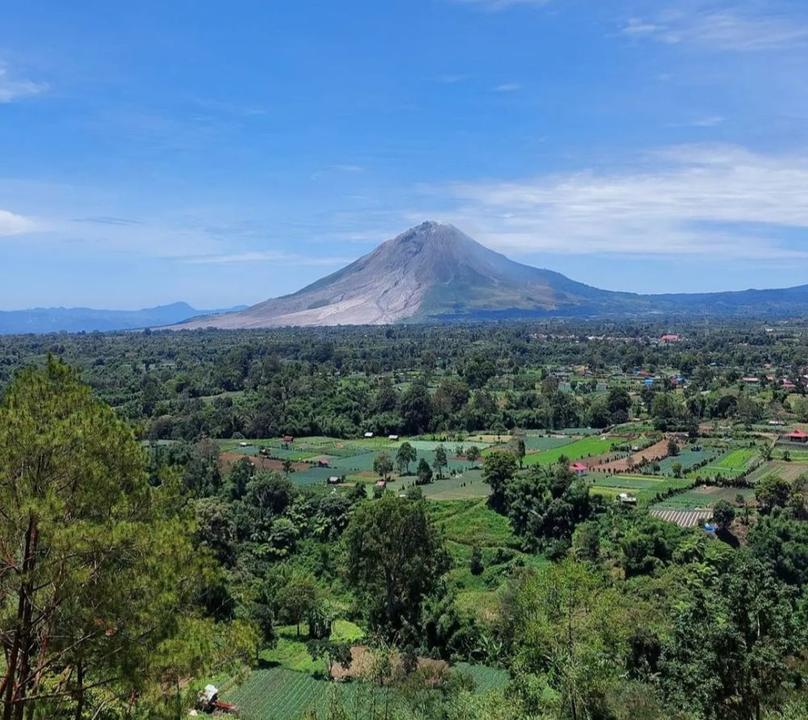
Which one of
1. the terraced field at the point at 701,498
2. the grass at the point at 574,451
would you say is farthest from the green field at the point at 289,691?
the grass at the point at 574,451

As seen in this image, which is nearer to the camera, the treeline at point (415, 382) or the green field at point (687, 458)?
the green field at point (687, 458)

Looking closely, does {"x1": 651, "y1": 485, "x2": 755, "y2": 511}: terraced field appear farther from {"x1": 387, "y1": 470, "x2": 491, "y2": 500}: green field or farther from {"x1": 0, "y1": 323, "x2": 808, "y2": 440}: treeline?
{"x1": 0, "y1": 323, "x2": 808, "y2": 440}: treeline

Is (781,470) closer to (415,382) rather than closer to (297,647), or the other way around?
(297,647)

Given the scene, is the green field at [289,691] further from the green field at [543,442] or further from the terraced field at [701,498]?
the green field at [543,442]

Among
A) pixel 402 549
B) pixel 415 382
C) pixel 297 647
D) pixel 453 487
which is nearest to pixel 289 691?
pixel 297 647

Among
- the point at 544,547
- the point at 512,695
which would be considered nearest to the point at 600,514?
the point at 544,547

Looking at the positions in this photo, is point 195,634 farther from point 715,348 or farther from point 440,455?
point 715,348
